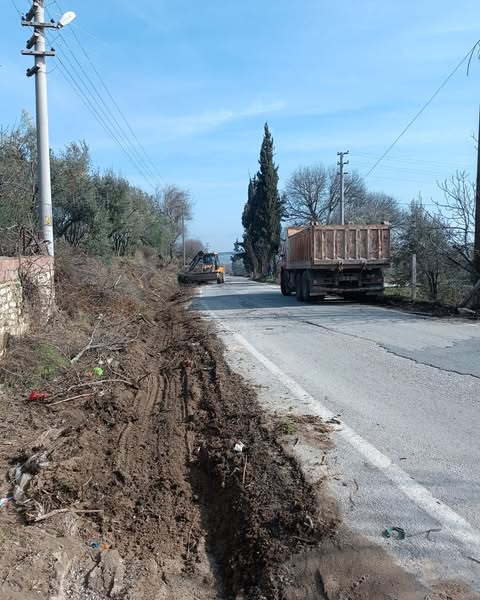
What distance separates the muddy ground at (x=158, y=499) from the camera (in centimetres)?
317

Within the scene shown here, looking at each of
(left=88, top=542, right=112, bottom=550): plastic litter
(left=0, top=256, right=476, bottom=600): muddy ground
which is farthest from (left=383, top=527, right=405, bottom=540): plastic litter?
(left=88, top=542, right=112, bottom=550): plastic litter

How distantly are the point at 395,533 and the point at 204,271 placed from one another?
4213 centimetres

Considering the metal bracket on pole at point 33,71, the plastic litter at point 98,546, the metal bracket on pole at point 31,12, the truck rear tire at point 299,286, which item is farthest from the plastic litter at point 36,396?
the truck rear tire at point 299,286

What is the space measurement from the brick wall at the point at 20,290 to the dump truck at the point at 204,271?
106 feet

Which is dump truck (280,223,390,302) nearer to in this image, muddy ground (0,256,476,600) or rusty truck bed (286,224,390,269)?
rusty truck bed (286,224,390,269)

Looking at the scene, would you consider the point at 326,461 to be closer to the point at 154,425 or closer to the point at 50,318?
the point at 154,425

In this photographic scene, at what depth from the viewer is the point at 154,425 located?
6.14 metres

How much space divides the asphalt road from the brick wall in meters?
3.61

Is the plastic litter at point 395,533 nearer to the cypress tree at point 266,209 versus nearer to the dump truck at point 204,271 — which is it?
the dump truck at point 204,271

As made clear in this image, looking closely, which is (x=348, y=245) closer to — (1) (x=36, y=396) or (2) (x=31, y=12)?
(2) (x=31, y=12)

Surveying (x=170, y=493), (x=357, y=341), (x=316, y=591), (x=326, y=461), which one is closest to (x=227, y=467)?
(x=170, y=493)

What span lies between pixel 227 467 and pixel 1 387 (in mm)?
3703

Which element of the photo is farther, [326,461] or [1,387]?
[1,387]

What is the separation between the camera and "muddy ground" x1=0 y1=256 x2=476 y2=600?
125 inches
